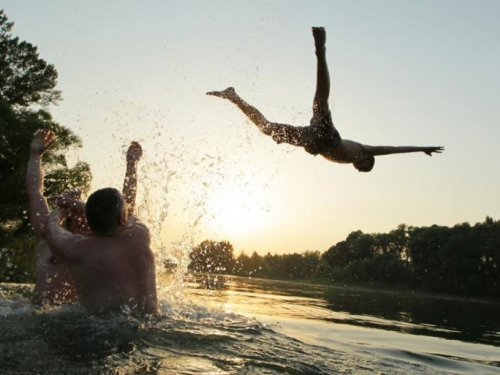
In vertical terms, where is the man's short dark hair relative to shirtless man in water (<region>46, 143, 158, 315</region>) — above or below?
above

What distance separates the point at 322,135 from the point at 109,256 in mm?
3656

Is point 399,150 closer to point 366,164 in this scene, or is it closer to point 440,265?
point 366,164

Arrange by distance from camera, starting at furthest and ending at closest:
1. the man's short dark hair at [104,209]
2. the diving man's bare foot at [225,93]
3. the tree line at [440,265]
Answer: the tree line at [440,265], the diving man's bare foot at [225,93], the man's short dark hair at [104,209]

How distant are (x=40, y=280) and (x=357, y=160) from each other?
15.6 ft

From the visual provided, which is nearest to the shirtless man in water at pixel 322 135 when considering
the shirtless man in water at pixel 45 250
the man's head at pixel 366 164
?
the man's head at pixel 366 164

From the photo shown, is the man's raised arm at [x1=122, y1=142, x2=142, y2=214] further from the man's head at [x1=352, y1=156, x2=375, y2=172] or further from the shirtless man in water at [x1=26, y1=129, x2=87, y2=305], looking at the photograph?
the man's head at [x1=352, y1=156, x2=375, y2=172]

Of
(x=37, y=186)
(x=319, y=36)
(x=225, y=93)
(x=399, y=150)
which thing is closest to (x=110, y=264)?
(x=37, y=186)

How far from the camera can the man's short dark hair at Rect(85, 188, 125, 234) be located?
4691 millimetres

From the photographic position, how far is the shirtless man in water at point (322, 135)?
704 cm

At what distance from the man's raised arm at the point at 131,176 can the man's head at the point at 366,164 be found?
10.9ft

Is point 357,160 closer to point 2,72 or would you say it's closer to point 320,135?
point 320,135

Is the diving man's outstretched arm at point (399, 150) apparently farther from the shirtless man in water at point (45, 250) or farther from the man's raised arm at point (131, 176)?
the shirtless man in water at point (45, 250)

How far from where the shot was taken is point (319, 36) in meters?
6.77

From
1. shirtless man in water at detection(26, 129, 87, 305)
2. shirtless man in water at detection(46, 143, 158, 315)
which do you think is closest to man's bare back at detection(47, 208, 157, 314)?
shirtless man in water at detection(46, 143, 158, 315)
